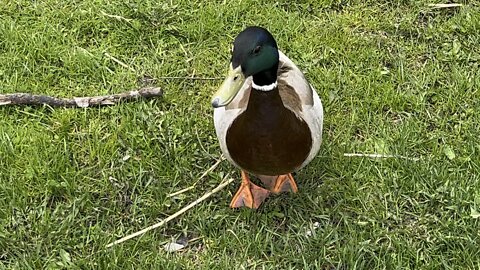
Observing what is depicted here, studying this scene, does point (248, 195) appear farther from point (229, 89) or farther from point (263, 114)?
point (229, 89)

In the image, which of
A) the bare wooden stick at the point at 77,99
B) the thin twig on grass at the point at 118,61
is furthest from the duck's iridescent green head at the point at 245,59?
the thin twig on grass at the point at 118,61

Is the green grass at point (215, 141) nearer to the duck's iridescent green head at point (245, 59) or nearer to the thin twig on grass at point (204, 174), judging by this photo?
the thin twig on grass at point (204, 174)

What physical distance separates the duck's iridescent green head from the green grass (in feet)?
2.23

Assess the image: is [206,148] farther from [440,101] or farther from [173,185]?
[440,101]

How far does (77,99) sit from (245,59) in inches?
46.3

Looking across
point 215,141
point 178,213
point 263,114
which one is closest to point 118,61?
point 215,141

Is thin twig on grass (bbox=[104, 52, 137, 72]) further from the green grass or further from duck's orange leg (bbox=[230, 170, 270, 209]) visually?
duck's orange leg (bbox=[230, 170, 270, 209])

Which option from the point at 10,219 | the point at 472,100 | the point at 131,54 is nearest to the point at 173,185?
the point at 10,219

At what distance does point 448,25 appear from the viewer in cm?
374

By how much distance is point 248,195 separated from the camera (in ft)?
9.80

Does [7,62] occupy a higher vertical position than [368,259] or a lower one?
higher

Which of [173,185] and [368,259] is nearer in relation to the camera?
[368,259]

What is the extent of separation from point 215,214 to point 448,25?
1.58 meters

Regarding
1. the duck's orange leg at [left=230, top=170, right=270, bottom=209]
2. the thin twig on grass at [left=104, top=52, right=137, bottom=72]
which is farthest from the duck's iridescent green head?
the thin twig on grass at [left=104, top=52, right=137, bottom=72]
